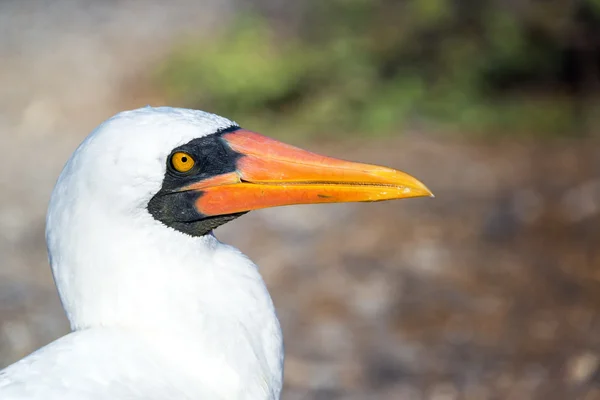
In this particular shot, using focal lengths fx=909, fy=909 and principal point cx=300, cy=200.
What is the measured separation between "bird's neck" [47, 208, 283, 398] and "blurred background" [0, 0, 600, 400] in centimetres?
288

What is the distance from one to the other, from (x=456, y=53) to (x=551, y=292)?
498 centimetres

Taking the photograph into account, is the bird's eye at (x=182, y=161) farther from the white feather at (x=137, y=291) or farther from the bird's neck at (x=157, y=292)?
the bird's neck at (x=157, y=292)

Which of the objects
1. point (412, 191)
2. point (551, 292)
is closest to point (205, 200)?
point (412, 191)

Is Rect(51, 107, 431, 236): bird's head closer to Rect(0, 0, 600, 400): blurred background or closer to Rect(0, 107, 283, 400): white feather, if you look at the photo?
Rect(0, 107, 283, 400): white feather

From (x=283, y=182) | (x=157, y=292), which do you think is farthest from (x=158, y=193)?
(x=283, y=182)

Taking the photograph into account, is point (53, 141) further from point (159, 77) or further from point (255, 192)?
point (255, 192)

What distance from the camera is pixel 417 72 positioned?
442 inches

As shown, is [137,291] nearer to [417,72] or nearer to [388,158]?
[388,158]

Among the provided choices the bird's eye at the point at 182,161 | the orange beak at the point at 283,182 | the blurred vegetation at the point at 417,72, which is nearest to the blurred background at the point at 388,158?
the blurred vegetation at the point at 417,72

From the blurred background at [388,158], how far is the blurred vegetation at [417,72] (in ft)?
0.09

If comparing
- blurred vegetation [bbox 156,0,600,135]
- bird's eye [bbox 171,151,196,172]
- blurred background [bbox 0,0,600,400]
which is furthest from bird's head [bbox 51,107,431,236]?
blurred vegetation [bbox 156,0,600,135]

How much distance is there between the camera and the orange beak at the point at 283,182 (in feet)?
10.6

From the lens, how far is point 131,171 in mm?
3033

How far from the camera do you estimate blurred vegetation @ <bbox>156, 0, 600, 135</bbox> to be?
10.5 m
